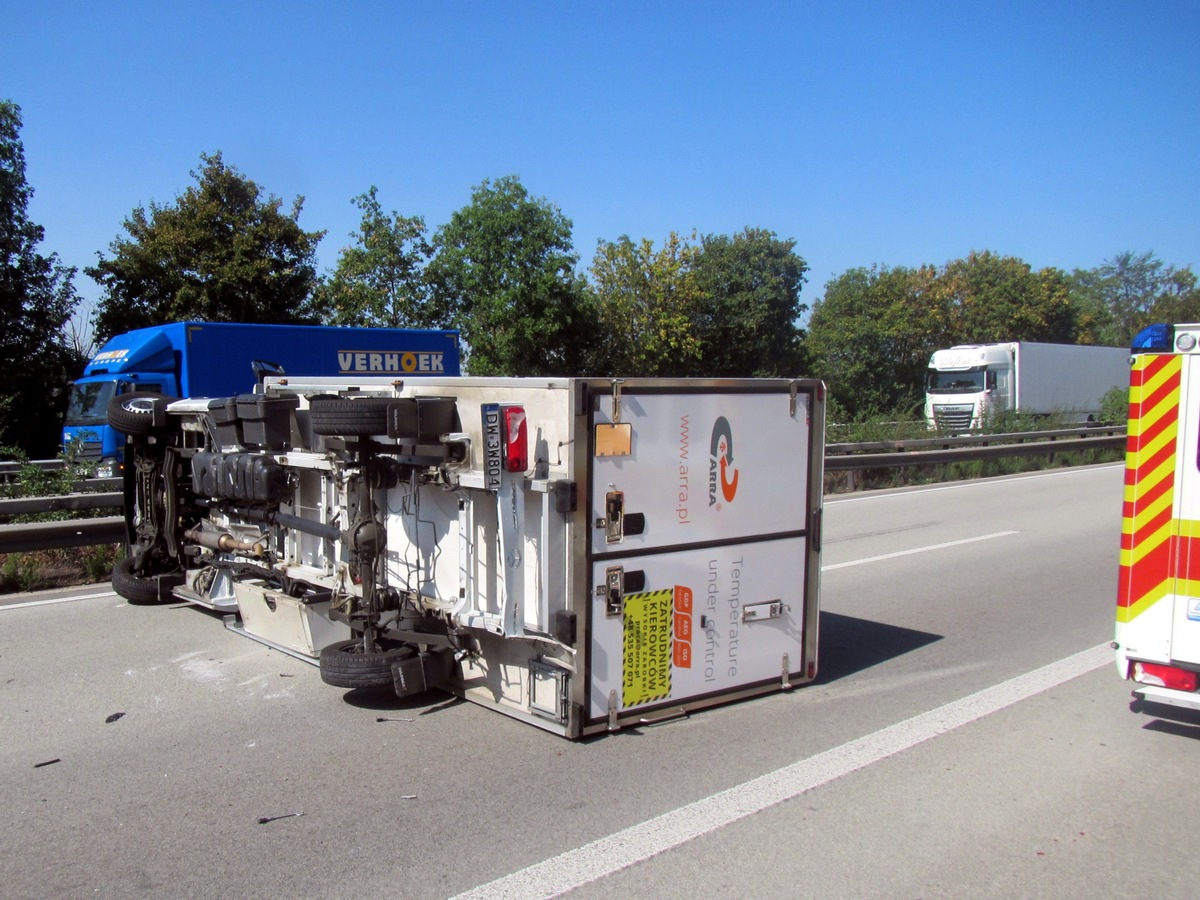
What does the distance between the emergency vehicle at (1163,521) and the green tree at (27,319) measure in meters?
24.3

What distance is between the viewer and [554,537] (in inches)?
199

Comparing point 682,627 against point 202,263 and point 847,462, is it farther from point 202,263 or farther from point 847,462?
point 202,263

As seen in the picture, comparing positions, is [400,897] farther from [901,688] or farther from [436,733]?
[901,688]

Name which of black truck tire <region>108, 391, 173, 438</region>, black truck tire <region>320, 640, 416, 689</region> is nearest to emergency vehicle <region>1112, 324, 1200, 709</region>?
black truck tire <region>320, 640, 416, 689</region>

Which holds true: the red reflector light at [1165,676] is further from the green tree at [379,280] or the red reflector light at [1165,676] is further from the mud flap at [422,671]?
the green tree at [379,280]

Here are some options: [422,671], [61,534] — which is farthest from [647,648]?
[61,534]

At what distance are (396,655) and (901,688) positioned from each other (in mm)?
3276

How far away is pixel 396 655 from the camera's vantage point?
18.1 feet

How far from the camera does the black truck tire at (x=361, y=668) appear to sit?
5453 mm

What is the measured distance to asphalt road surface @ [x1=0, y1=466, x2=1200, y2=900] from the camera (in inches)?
148

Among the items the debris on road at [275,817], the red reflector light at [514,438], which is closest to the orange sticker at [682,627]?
the red reflector light at [514,438]

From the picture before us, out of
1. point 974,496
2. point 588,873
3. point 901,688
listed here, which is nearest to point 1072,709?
point 901,688

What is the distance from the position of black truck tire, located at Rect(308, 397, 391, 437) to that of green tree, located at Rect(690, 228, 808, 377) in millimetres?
36118

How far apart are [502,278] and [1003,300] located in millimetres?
33821
